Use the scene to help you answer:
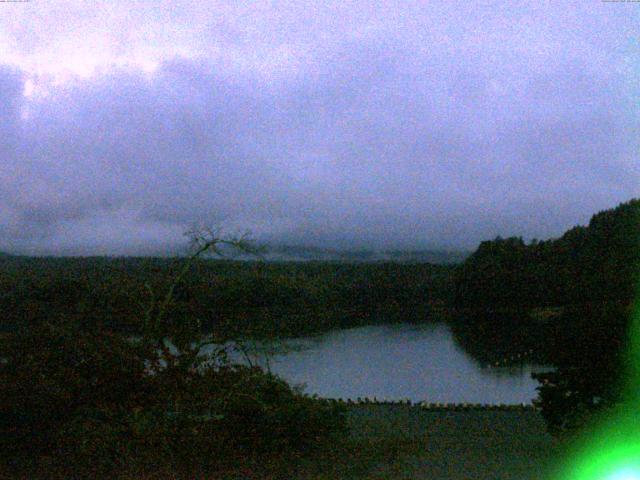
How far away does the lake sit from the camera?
17953 millimetres

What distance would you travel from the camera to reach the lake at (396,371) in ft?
58.9

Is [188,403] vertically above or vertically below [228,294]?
below

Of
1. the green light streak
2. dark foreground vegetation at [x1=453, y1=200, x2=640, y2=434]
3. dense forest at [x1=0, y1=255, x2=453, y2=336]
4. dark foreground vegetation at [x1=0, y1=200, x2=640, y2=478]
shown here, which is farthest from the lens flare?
dense forest at [x1=0, y1=255, x2=453, y2=336]

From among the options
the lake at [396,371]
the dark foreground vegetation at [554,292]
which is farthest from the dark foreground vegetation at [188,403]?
the lake at [396,371]

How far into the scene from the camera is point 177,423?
Result: 937 centimetres

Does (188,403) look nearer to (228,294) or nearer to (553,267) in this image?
(228,294)

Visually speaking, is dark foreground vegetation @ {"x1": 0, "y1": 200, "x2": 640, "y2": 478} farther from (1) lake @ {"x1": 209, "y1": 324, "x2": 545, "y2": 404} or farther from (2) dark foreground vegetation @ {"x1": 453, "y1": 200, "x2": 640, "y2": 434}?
(1) lake @ {"x1": 209, "y1": 324, "x2": 545, "y2": 404}

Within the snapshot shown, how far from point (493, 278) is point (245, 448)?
116ft

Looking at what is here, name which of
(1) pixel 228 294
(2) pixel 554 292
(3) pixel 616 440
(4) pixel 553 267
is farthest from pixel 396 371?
(4) pixel 553 267

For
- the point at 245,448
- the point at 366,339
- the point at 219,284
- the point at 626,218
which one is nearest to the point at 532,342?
the point at 366,339

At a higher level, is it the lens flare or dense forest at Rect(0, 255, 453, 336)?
dense forest at Rect(0, 255, 453, 336)

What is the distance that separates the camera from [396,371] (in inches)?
891

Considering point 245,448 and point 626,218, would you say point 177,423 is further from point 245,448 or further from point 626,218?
point 626,218

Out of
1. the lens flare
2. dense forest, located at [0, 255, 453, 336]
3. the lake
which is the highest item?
Answer: dense forest, located at [0, 255, 453, 336]
